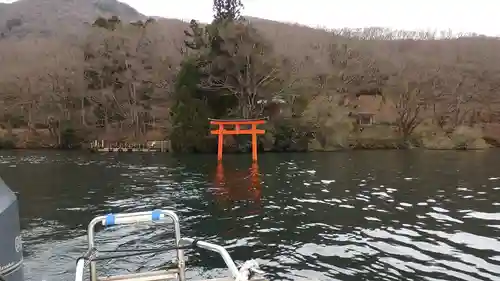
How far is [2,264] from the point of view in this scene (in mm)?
3289

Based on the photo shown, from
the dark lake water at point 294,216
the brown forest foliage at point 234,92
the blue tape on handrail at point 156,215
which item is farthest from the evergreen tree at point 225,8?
the blue tape on handrail at point 156,215

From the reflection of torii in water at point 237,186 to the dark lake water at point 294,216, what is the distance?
0.04m

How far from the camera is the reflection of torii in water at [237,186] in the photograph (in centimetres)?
1332

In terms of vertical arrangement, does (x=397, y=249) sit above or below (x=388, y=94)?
below

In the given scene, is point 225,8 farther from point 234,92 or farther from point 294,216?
point 294,216

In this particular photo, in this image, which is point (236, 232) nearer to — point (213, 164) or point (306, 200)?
point (306, 200)

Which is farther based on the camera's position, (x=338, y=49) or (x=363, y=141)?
(x=338, y=49)

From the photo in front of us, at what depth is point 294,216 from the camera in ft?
35.8

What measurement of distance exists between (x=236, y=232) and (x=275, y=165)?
42.8ft

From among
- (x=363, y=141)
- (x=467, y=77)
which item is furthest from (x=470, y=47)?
(x=363, y=141)

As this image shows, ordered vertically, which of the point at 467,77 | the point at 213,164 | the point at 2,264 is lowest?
the point at 213,164

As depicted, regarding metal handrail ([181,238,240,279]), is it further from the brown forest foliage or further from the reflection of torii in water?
the brown forest foliage

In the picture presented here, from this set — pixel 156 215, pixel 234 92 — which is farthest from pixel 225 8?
pixel 156 215

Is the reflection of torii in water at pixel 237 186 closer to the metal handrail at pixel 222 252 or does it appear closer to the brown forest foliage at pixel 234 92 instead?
the metal handrail at pixel 222 252
